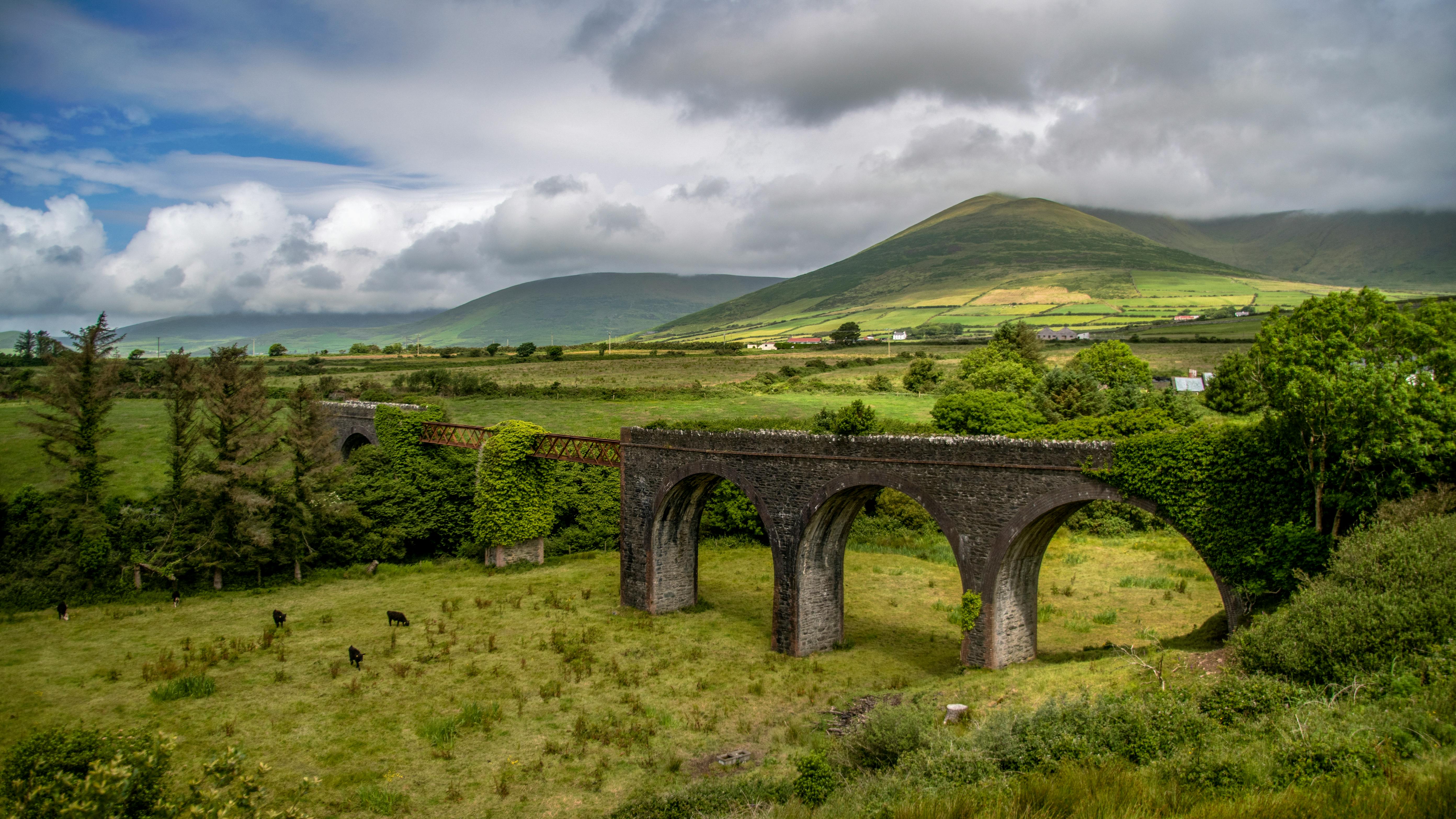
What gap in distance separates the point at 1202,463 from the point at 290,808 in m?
19.4

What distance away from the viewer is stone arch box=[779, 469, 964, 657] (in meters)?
23.2

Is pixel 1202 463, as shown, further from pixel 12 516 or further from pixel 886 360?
pixel 886 360

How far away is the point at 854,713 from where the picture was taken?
19.0m

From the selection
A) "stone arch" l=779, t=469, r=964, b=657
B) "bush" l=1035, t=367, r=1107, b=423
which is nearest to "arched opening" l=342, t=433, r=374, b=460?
"stone arch" l=779, t=469, r=964, b=657

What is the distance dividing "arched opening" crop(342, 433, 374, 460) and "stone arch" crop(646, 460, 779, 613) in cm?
2614

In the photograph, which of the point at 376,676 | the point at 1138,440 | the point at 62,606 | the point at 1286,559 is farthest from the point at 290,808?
the point at 62,606

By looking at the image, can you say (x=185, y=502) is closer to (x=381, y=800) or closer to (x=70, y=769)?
(x=381, y=800)

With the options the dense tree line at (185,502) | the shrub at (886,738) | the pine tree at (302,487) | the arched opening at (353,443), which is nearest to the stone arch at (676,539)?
the shrub at (886,738)

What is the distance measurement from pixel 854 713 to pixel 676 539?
11.8 metres

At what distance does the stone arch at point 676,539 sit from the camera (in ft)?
92.5

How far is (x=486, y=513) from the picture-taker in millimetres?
36188

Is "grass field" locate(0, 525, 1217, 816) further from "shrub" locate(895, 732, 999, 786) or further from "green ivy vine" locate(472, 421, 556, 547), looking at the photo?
"shrub" locate(895, 732, 999, 786)

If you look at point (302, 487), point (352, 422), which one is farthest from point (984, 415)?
point (352, 422)

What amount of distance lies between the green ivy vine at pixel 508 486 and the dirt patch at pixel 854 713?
69.4 feet
